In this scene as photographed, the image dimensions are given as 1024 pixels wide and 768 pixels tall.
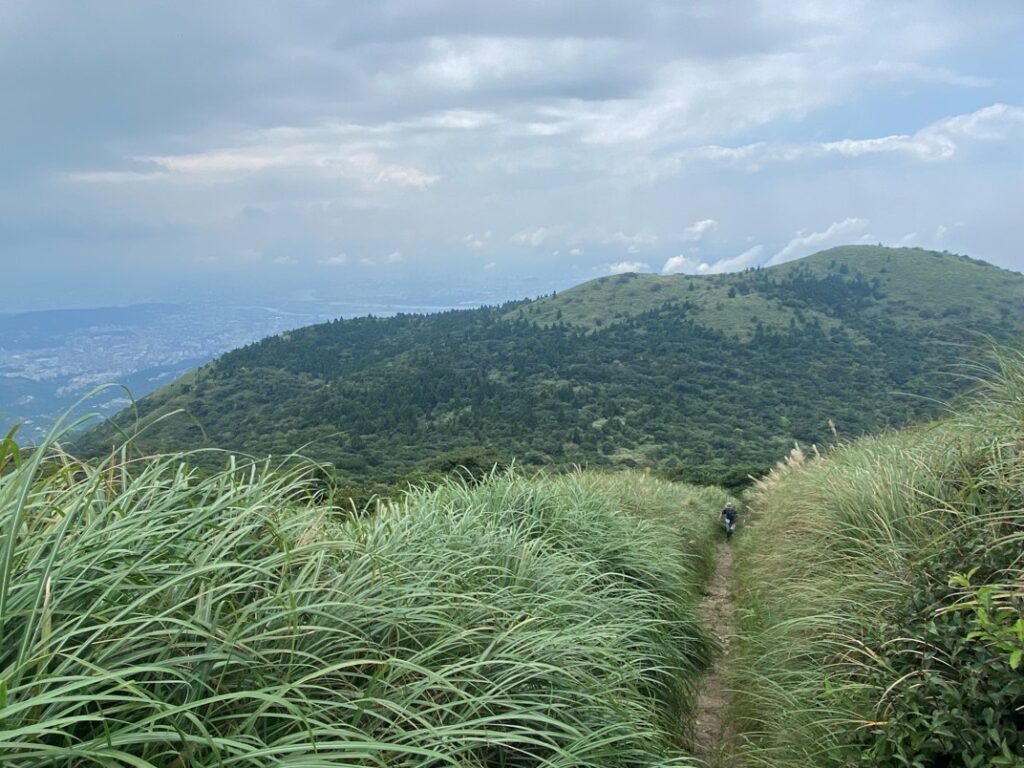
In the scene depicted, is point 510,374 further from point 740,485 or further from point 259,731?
point 259,731

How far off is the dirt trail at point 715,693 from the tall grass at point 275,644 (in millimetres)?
201

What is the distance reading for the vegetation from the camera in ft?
Answer: 6.59

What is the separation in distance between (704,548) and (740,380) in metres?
77.7

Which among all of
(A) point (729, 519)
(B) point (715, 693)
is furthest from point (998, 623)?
(A) point (729, 519)

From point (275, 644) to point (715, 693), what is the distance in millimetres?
2933

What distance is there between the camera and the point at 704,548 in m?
7.60

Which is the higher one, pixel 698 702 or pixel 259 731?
pixel 259 731

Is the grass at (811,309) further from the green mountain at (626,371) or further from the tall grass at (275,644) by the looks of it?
the tall grass at (275,644)

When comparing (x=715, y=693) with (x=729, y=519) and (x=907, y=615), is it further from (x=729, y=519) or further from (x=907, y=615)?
(x=729, y=519)

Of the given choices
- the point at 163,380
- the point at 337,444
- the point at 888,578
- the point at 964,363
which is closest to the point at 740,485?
the point at 964,363

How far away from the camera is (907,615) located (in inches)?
105

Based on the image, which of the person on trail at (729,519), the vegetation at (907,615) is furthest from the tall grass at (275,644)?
the person on trail at (729,519)

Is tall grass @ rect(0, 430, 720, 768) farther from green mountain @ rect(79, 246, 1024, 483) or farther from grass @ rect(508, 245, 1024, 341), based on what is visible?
grass @ rect(508, 245, 1024, 341)

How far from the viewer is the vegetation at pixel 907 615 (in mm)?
2010
